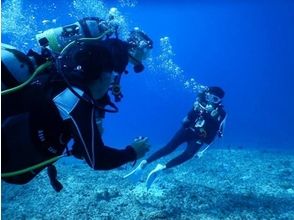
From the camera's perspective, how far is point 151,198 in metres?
9.22

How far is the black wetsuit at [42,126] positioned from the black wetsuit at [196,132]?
746 centimetres

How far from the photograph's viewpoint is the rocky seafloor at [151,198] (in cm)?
828

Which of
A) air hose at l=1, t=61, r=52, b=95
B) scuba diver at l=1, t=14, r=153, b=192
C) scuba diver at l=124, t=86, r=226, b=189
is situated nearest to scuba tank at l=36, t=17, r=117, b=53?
scuba diver at l=1, t=14, r=153, b=192

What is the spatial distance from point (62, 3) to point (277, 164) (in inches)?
1009

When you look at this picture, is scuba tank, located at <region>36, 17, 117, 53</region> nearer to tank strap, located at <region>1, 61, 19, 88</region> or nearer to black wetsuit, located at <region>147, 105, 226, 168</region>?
tank strap, located at <region>1, 61, 19, 88</region>

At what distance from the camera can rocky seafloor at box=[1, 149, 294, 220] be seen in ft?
27.2

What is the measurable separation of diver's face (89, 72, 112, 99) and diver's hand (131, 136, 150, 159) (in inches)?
28.7

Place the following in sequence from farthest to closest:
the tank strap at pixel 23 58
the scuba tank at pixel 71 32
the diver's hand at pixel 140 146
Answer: the scuba tank at pixel 71 32, the diver's hand at pixel 140 146, the tank strap at pixel 23 58

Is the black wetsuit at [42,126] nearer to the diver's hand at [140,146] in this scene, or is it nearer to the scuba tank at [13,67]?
the scuba tank at [13,67]

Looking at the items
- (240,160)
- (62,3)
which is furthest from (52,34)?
(62,3)

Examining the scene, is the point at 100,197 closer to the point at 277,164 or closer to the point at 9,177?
the point at 9,177

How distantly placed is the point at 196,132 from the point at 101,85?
7.74 meters

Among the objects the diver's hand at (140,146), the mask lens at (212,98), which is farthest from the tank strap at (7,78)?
the mask lens at (212,98)

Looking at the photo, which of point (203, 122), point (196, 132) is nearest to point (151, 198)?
point (196, 132)
